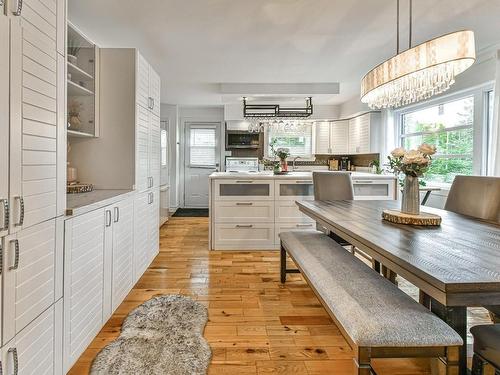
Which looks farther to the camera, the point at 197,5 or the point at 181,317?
the point at 197,5

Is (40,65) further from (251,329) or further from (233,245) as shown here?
(233,245)

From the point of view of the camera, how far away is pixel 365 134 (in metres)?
5.84

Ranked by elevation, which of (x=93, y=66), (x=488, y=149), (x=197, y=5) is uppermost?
(x=197, y=5)

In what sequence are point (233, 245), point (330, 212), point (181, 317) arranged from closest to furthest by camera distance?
point (181, 317) → point (330, 212) → point (233, 245)

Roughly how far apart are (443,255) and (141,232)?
2.51 m

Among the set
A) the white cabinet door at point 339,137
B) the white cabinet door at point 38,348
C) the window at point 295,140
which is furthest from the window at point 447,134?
the white cabinet door at point 38,348

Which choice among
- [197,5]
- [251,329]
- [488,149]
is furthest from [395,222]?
[488,149]

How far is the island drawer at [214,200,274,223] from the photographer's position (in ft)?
13.4

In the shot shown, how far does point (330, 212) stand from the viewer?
246 cm

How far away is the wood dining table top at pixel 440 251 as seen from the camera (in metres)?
1.06

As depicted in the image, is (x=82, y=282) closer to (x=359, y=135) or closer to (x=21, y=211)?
(x=21, y=211)

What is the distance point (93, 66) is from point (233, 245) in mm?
2552

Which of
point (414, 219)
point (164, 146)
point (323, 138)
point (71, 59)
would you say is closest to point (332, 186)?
point (414, 219)

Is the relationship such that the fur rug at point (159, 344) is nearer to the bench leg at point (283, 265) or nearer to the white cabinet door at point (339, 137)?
the bench leg at point (283, 265)
